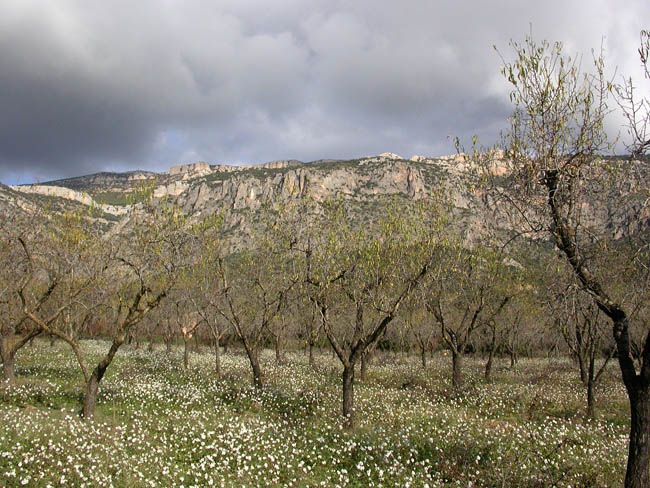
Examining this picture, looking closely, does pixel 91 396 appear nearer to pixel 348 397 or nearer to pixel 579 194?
pixel 348 397

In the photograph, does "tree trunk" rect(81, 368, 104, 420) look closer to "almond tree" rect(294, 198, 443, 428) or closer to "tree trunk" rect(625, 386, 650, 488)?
"almond tree" rect(294, 198, 443, 428)

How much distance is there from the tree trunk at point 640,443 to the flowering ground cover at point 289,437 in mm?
1548

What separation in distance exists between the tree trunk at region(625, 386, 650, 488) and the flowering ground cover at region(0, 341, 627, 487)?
5.08 ft

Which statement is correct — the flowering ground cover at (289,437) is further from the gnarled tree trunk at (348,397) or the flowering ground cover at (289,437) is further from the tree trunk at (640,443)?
the tree trunk at (640,443)

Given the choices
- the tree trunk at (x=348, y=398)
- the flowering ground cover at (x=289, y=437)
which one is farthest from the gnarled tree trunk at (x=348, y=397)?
the flowering ground cover at (x=289, y=437)

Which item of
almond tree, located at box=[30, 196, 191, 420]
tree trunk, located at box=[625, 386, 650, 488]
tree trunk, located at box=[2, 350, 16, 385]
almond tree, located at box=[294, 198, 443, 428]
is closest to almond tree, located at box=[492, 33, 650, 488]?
tree trunk, located at box=[625, 386, 650, 488]

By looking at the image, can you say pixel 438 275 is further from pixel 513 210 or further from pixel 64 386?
pixel 64 386

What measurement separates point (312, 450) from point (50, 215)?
53.1ft

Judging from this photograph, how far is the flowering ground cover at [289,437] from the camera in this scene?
10.8 m

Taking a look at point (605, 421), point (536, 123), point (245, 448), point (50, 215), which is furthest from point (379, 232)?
point (50, 215)

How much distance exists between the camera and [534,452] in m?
12.9

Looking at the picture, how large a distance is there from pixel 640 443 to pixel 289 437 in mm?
9159

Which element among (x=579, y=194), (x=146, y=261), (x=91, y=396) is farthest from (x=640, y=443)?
(x=146, y=261)

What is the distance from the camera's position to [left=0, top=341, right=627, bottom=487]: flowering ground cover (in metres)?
10.8
